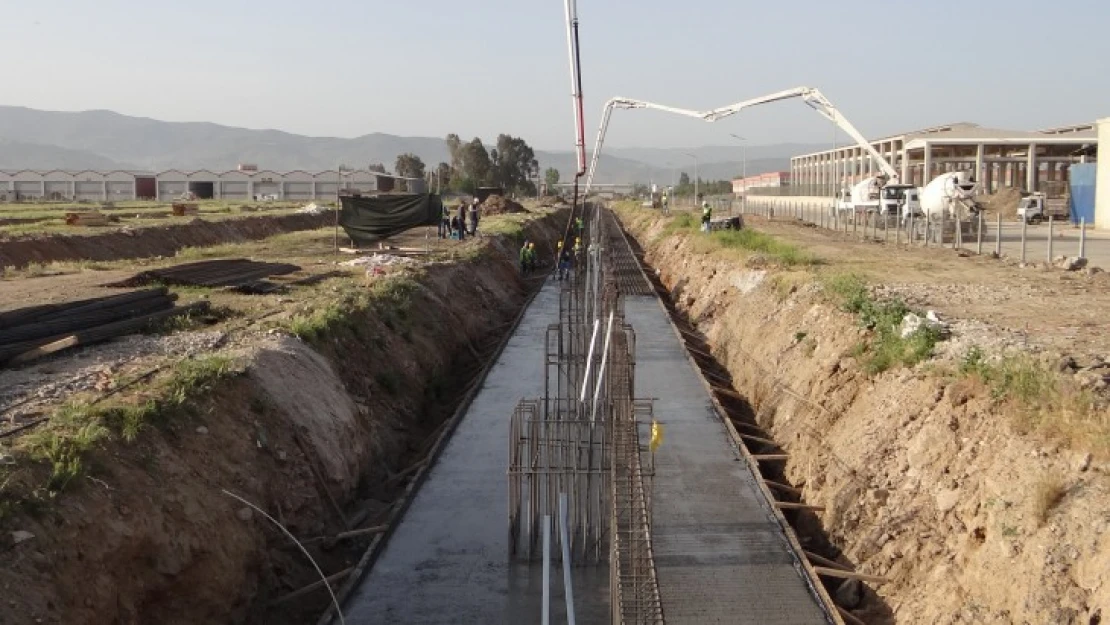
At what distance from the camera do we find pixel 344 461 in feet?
47.7

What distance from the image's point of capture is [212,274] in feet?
75.8

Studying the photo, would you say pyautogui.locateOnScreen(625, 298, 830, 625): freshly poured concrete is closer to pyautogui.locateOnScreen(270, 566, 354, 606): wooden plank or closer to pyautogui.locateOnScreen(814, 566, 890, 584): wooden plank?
pyautogui.locateOnScreen(814, 566, 890, 584): wooden plank

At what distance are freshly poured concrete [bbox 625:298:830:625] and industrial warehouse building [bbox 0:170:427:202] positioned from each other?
85.8 metres

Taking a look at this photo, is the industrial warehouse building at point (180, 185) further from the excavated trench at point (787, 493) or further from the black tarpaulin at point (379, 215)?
the excavated trench at point (787, 493)

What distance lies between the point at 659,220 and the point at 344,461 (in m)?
56.0

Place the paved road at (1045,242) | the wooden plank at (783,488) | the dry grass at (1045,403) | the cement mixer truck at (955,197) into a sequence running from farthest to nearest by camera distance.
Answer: the cement mixer truck at (955,197), the paved road at (1045,242), the wooden plank at (783,488), the dry grass at (1045,403)

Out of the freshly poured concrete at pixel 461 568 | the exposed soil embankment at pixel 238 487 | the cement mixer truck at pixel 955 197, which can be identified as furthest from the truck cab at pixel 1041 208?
the freshly poured concrete at pixel 461 568

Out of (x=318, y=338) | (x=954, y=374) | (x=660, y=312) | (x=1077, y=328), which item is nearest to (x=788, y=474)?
(x=954, y=374)

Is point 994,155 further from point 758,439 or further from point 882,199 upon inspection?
point 758,439

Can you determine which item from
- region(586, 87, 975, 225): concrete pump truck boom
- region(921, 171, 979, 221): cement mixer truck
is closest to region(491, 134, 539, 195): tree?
region(586, 87, 975, 225): concrete pump truck boom

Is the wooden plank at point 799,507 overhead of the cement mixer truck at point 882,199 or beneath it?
beneath

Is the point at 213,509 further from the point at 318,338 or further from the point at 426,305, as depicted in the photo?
the point at 426,305

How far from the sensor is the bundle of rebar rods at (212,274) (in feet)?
69.6

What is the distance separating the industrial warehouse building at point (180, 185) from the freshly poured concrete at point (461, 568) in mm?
86156
